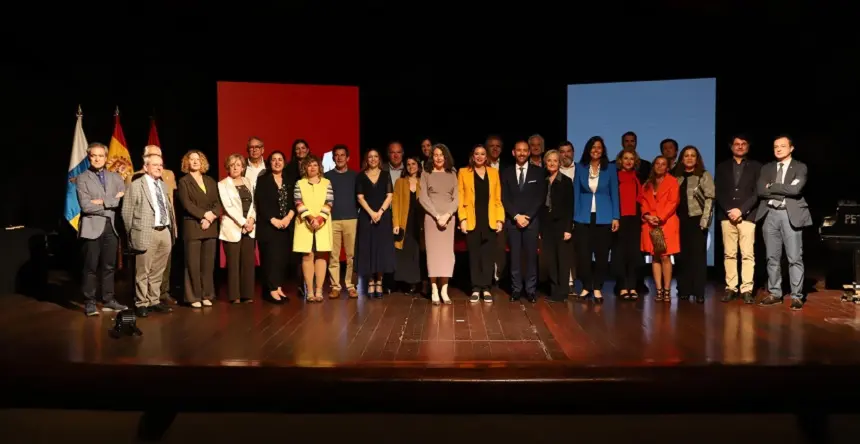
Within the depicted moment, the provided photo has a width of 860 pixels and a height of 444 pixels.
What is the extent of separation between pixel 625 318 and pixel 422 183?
7.09ft

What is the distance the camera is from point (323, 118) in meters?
8.43

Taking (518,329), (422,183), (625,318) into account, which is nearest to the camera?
(518,329)

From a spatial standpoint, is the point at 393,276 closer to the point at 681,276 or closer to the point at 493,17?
the point at 681,276

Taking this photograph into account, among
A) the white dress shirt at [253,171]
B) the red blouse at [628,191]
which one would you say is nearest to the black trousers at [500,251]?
the red blouse at [628,191]

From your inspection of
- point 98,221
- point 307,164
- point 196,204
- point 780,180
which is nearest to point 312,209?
point 307,164

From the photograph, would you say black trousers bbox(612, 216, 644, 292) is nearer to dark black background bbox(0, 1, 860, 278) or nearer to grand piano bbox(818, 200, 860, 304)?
grand piano bbox(818, 200, 860, 304)

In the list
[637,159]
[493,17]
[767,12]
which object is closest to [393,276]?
[637,159]

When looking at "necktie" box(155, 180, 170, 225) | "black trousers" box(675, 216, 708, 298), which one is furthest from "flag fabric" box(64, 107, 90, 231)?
"black trousers" box(675, 216, 708, 298)

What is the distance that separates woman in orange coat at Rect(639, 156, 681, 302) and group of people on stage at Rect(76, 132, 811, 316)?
0.04ft

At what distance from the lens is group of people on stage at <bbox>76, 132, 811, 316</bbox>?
579cm

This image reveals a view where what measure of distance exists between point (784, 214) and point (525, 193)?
232 centimetres

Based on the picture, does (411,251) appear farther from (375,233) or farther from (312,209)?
(312,209)

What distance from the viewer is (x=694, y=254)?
19.7 feet

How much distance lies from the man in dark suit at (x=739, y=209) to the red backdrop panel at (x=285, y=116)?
4.59 m
